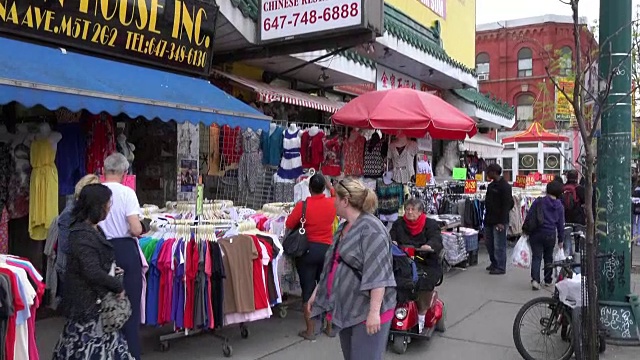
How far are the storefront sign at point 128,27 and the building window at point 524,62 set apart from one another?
38305mm

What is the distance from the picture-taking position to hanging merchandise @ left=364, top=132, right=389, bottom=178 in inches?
374

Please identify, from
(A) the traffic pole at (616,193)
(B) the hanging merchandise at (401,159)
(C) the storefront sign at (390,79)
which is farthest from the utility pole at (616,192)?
(C) the storefront sign at (390,79)

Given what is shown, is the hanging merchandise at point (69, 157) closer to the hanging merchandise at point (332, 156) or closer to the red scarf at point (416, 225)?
the hanging merchandise at point (332, 156)

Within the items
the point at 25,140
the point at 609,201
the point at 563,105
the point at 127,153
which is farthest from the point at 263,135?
the point at 563,105

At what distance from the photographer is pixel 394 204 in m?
9.40

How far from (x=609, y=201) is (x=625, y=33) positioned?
5.91 feet

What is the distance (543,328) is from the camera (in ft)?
18.1

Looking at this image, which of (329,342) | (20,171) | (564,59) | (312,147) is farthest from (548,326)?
(564,59)

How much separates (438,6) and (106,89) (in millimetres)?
12746

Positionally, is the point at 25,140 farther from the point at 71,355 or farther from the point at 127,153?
the point at 71,355

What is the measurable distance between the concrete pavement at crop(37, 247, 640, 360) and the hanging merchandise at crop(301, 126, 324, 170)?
2247mm

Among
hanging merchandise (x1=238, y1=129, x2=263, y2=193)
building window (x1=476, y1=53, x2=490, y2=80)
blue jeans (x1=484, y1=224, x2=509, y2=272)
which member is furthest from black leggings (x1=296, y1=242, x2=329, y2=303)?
building window (x1=476, y1=53, x2=490, y2=80)

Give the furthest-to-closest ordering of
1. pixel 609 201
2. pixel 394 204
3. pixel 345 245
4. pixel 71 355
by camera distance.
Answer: pixel 394 204 → pixel 609 201 → pixel 71 355 → pixel 345 245

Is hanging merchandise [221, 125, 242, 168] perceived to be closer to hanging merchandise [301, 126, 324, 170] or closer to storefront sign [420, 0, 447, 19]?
hanging merchandise [301, 126, 324, 170]
